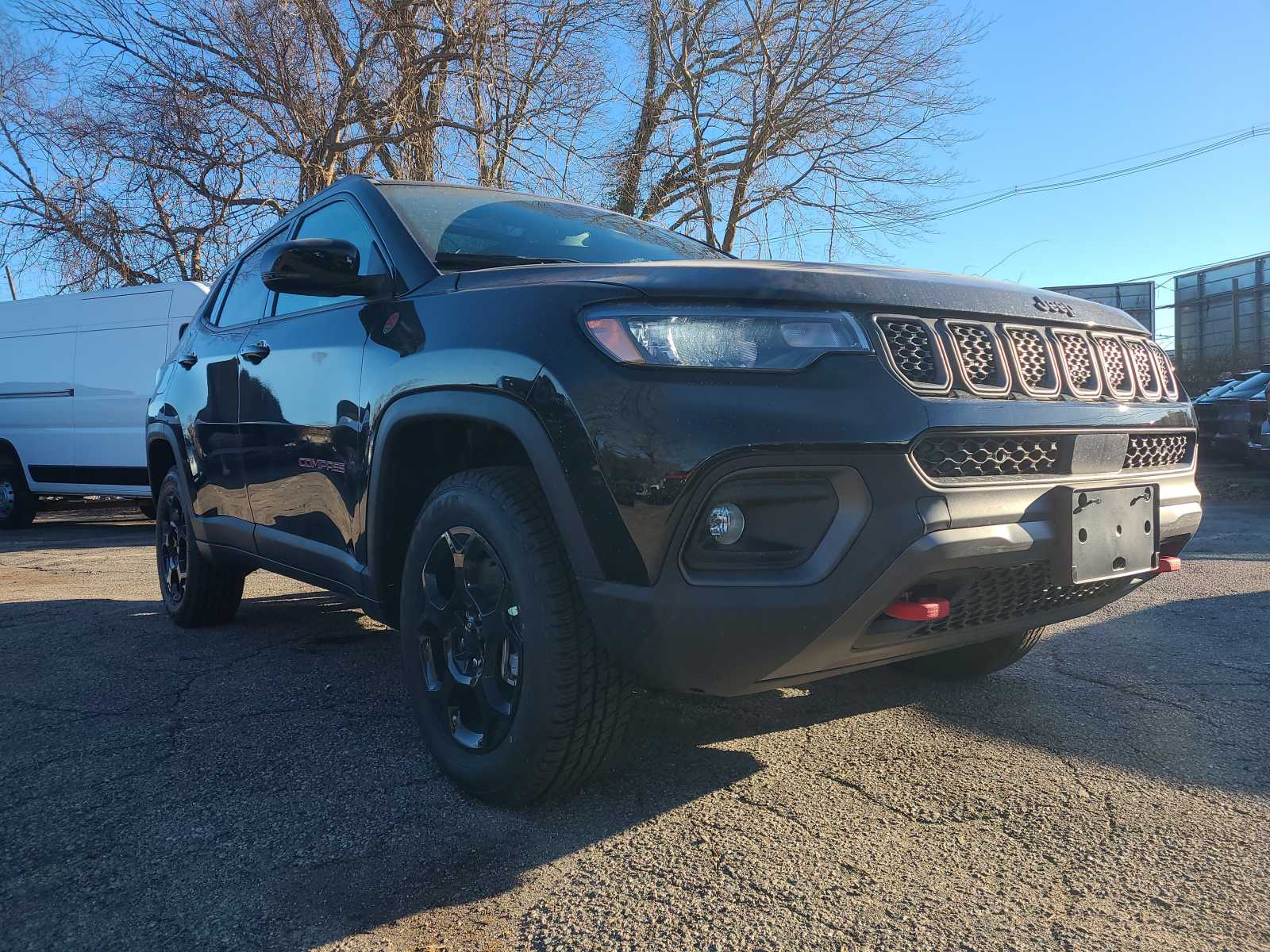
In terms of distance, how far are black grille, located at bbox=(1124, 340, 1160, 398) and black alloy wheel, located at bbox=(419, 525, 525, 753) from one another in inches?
68.3

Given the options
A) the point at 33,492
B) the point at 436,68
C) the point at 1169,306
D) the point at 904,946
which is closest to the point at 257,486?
the point at 904,946

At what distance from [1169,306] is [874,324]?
98.3 ft

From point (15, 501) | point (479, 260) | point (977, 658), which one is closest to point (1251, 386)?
point (977, 658)

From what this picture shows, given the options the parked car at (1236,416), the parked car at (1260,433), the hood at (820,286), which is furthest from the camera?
the parked car at (1236,416)

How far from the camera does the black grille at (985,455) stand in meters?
1.94

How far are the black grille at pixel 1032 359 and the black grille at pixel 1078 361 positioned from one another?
0.07 m

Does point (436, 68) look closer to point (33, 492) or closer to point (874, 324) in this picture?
point (33, 492)

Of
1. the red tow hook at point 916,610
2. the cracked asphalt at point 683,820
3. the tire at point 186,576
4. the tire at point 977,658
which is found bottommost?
the cracked asphalt at point 683,820

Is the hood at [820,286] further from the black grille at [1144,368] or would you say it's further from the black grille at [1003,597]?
the black grille at [1003,597]

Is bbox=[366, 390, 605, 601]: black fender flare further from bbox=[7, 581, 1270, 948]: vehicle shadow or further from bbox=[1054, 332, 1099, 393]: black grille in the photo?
bbox=[1054, 332, 1099, 393]: black grille

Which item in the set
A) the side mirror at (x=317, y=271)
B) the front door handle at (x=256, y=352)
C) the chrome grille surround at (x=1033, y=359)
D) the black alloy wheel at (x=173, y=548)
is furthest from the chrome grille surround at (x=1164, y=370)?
the black alloy wheel at (x=173, y=548)

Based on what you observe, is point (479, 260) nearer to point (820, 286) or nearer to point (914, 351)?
point (820, 286)

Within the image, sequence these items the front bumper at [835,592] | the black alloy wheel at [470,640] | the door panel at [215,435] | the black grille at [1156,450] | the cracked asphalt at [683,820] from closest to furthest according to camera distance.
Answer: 1. the cracked asphalt at [683,820]
2. the front bumper at [835,592]
3. the black alloy wheel at [470,640]
4. the black grille at [1156,450]
5. the door panel at [215,435]

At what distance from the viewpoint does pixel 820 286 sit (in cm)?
201
